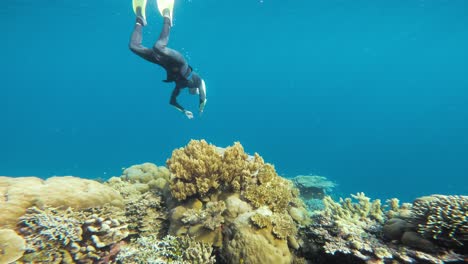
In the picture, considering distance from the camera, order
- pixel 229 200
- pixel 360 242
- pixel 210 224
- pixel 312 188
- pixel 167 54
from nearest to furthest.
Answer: pixel 360 242 < pixel 210 224 < pixel 229 200 < pixel 167 54 < pixel 312 188

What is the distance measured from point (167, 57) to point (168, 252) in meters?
6.36

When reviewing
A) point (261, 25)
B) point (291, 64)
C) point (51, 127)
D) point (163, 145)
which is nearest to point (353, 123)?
point (291, 64)

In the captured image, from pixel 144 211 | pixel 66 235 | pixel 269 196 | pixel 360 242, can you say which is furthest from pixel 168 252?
pixel 360 242

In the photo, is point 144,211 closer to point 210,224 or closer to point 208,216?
point 208,216

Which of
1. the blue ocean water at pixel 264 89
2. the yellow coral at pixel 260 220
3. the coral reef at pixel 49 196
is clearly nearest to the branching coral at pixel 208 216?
the yellow coral at pixel 260 220

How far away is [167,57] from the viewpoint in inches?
314

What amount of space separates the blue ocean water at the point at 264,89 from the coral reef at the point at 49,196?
127ft

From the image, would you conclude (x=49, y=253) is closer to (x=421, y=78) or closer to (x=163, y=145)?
(x=163, y=145)

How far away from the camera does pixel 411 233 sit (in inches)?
163

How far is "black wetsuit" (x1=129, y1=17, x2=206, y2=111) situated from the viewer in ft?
26.0

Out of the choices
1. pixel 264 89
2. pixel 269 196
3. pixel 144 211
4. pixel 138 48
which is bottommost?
pixel 144 211

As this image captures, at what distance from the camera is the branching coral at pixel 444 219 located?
12.2 feet

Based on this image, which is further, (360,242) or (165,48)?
(165,48)

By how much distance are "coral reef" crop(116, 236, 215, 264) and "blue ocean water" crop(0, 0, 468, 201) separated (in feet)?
127
